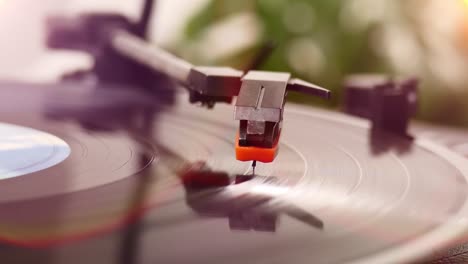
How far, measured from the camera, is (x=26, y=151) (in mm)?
664

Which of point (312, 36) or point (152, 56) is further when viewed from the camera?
point (312, 36)

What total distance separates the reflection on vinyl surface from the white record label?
0.01 meters

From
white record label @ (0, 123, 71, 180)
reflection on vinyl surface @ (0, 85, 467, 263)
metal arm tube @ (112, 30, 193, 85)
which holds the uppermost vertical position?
metal arm tube @ (112, 30, 193, 85)

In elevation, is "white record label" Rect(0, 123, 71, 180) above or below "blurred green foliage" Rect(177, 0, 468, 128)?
below

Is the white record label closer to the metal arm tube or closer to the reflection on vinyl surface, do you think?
the reflection on vinyl surface

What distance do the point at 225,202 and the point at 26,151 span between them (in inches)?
10.0

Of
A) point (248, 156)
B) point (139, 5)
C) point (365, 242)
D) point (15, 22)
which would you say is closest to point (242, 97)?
point (248, 156)

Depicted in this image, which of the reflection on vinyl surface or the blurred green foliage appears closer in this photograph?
the reflection on vinyl surface

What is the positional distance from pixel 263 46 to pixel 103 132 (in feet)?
1.85

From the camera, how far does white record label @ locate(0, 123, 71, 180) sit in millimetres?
594

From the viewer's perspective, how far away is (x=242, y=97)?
546mm

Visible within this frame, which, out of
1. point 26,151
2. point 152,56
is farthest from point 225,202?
point 152,56

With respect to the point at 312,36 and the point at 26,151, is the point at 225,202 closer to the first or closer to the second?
the point at 26,151

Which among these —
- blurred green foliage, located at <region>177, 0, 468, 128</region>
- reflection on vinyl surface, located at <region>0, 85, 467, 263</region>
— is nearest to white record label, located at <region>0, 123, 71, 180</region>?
reflection on vinyl surface, located at <region>0, 85, 467, 263</region>
